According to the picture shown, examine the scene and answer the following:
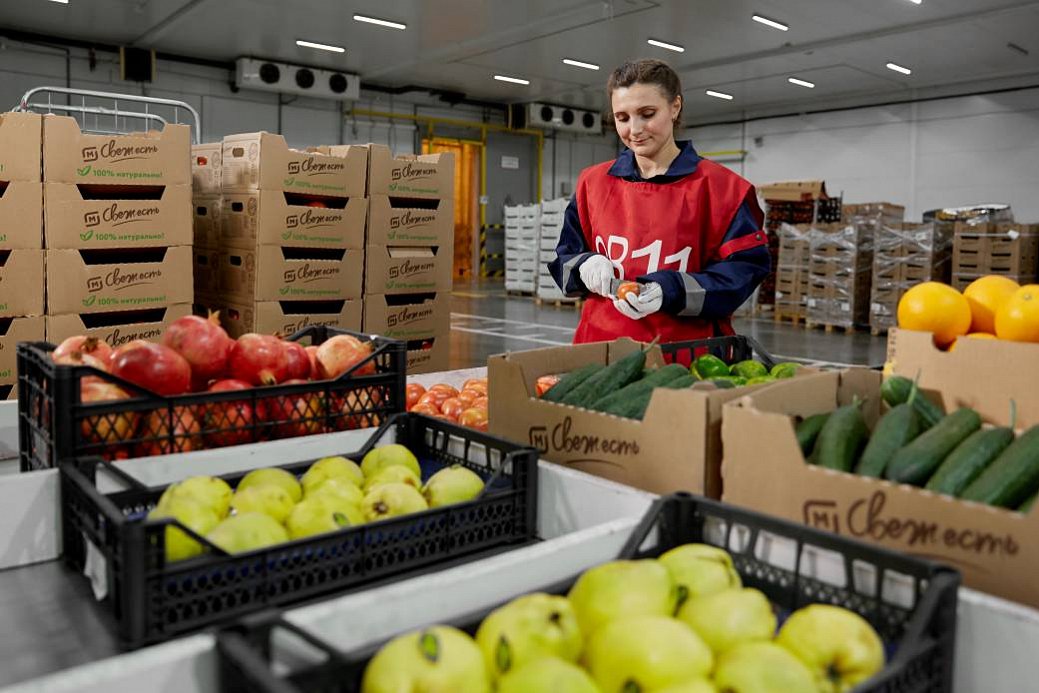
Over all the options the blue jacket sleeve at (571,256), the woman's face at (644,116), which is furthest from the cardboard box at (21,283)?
the woman's face at (644,116)

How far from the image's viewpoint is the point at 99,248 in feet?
13.6

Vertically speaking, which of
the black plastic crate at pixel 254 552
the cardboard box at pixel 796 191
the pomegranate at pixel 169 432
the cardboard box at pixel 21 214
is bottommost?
the black plastic crate at pixel 254 552

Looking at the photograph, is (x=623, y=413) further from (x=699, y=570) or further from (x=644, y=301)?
(x=644, y=301)

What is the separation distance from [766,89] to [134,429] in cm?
Result: 1656

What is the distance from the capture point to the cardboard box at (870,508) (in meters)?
1.00

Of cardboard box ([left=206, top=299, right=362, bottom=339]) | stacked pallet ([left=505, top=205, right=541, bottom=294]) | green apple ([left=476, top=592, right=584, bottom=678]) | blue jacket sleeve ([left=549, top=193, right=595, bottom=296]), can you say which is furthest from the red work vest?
stacked pallet ([left=505, top=205, right=541, bottom=294])

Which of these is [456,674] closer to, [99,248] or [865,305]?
[99,248]

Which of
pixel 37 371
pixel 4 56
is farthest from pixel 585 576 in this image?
pixel 4 56

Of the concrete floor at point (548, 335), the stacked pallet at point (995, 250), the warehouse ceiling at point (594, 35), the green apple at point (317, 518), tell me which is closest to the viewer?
Answer: the green apple at point (317, 518)

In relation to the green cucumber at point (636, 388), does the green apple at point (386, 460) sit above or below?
below

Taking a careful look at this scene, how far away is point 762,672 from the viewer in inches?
29.5

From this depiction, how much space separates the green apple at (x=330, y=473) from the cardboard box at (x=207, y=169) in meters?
3.96

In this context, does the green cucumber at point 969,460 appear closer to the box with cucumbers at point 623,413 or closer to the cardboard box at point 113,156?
the box with cucumbers at point 623,413

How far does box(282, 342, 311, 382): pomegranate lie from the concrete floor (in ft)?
20.4
